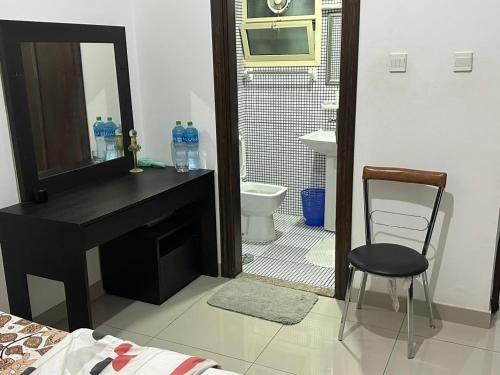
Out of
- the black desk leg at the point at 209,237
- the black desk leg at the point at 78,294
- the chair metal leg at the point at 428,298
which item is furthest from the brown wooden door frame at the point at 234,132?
the black desk leg at the point at 78,294

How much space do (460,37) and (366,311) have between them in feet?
4.91

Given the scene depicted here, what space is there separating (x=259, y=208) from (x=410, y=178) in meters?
1.52

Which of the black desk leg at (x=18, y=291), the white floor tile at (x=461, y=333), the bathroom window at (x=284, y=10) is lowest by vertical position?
the white floor tile at (x=461, y=333)

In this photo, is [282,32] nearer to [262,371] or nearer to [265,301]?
[265,301]

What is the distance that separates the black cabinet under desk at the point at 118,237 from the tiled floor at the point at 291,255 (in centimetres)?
41

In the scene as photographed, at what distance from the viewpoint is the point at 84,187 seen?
263 centimetres

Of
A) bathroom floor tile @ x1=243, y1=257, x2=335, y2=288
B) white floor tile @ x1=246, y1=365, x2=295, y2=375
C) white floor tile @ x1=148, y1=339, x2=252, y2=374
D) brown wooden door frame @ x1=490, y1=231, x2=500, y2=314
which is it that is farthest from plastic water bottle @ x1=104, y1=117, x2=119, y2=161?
brown wooden door frame @ x1=490, y1=231, x2=500, y2=314

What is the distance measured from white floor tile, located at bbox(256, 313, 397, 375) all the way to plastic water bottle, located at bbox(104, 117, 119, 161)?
1366 mm

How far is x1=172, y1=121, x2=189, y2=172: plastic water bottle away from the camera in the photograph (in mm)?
3012

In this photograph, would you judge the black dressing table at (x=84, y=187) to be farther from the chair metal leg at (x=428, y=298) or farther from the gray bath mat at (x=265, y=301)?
the chair metal leg at (x=428, y=298)

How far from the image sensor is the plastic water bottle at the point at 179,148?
301 cm

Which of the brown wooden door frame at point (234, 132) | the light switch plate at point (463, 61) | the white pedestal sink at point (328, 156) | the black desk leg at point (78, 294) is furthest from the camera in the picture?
the white pedestal sink at point (328, 156)

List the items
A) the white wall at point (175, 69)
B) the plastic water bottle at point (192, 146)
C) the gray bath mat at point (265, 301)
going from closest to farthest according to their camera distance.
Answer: the gray bath mat at point (265, 301)
the white wall at point (175, 69)
the plastic water bottle at point (192, 146)

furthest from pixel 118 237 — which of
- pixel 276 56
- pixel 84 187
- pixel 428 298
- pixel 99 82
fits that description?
pixel 276 56
